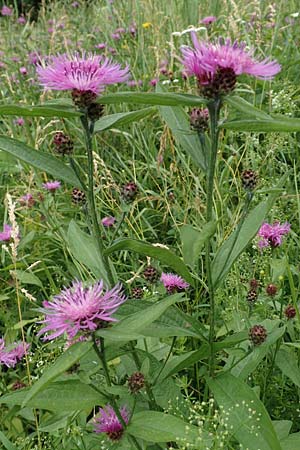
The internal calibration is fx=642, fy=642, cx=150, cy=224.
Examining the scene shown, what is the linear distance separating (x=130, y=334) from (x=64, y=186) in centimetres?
172

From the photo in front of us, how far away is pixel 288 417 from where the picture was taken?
131 cm

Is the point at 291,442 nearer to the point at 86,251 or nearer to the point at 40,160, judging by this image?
the point at 86,251

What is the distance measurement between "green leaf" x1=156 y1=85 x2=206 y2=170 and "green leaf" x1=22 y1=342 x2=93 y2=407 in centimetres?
33

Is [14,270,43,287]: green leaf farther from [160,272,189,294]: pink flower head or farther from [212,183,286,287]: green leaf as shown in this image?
[212,183,286,287]: green leaf

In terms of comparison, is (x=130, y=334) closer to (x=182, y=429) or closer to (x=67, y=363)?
(x=67, y=363)

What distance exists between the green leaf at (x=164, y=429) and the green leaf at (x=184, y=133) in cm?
37

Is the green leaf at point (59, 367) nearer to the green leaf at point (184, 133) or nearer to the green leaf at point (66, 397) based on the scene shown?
the green leaf at point (66, 397)

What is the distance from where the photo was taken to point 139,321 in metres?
0.84

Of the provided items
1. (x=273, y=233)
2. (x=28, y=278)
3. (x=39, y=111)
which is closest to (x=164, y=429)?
(x=39, y=111)

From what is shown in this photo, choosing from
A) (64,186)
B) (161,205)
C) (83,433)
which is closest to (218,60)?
(83,433)

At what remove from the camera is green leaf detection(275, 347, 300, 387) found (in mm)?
1157

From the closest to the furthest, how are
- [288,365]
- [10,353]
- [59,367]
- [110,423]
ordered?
[59,367] → [110,423] → [288,365] → [10,353]

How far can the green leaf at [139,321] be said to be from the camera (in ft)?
2.70

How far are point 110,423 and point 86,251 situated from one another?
28 centimetres
